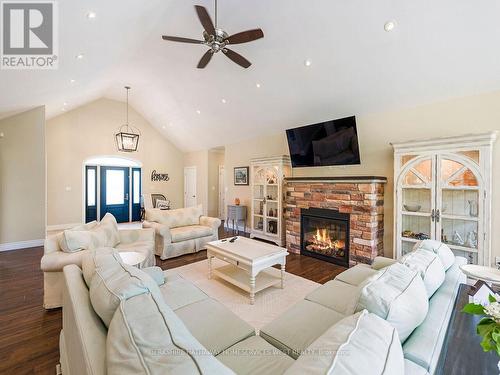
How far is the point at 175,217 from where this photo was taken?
4852 mm

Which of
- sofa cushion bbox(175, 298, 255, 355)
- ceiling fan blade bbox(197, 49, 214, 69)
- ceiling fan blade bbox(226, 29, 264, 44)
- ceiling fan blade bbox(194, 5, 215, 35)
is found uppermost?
ceiling fan blade bbox(194, 5, 215, 35)

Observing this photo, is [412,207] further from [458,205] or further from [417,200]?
[458,205]

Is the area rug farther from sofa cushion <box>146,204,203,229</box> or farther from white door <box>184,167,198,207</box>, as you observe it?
white door <box>184,167,198,207</box>

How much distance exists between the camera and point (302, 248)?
4.65m

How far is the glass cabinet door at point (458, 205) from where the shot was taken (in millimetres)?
3000

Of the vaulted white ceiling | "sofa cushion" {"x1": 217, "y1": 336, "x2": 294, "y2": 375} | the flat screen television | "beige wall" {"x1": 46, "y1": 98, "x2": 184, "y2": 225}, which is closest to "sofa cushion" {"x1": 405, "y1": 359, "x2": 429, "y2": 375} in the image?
"sofa cushion" {"x1": 217, "y1": 336, "x2": 294, "y2": 375}

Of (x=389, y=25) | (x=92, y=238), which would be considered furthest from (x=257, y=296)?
(x=389, y=25)

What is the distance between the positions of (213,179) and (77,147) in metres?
4.16

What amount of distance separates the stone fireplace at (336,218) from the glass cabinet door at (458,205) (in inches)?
33.0

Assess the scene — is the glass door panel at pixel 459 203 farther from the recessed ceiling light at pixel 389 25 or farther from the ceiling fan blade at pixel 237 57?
the ceiling fan blade at pixel 237 57

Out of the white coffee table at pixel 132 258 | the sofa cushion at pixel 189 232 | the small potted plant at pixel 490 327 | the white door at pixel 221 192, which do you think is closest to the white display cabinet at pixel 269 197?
the sofa cushion at pixel 189 232

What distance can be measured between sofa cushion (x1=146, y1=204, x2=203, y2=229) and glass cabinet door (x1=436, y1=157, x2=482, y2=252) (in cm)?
429

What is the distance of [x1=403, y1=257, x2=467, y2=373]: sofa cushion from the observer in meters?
1.00

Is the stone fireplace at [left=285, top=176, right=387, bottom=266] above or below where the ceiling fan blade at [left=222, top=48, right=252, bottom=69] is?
below
